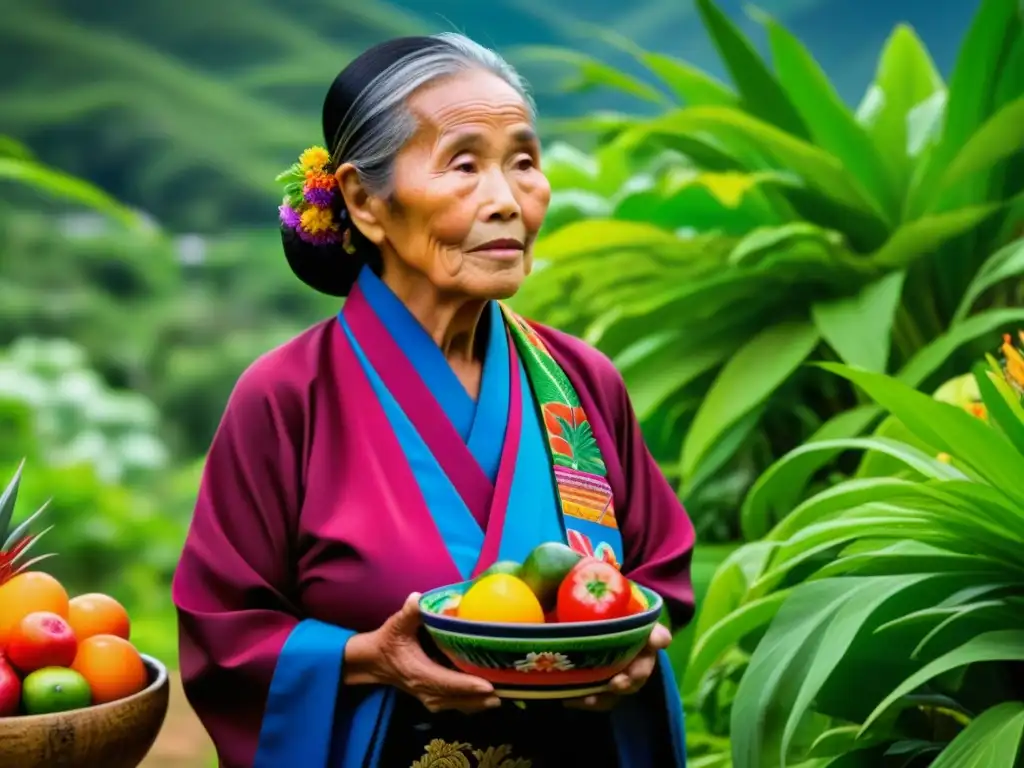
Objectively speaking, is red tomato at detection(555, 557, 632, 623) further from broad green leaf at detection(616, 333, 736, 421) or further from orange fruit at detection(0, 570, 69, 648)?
broad green leaf at detection(616, 333, 736, 421)

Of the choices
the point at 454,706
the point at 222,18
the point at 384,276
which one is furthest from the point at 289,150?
the point at 454,706

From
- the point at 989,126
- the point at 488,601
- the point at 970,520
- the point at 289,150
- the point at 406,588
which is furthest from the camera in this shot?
the point at 289,150

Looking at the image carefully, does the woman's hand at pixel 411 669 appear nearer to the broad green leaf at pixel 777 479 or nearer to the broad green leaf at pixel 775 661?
the broad green leaf at pixel 775 661

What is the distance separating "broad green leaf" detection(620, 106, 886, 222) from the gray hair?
64.2 inches

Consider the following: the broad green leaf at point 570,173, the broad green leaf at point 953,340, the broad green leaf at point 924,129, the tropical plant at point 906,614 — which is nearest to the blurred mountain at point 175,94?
the broad green leaf at point 570,173

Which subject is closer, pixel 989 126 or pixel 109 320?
pixel 989 126

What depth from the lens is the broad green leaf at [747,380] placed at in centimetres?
332

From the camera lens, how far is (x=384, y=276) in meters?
1.96

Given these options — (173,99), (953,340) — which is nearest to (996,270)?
(953,340)

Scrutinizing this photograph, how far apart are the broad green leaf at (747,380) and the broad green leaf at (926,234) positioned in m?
0.23

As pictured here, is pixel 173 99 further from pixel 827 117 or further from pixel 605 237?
pixel 827 117

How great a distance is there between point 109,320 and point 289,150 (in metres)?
0.88

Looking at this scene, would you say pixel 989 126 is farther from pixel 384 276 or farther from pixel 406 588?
pixel 406 588

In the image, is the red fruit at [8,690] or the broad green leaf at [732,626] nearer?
the red fruit at [8,690]
